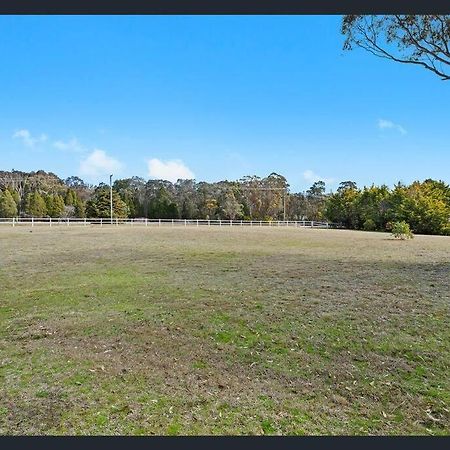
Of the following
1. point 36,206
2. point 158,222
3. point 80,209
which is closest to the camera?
point 158,222

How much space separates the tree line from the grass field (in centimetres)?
2889

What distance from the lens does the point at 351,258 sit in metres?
10.1

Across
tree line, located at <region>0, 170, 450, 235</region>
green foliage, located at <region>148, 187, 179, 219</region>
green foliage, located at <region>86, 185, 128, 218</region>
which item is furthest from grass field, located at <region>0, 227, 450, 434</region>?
green foliage, located at <region>148, 187, 179, 219</region>

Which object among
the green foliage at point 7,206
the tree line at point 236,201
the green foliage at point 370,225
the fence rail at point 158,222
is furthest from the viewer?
the green foliage at point 7,206

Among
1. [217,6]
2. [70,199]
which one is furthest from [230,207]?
[217,6]

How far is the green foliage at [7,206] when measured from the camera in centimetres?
3712

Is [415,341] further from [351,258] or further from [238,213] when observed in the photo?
[238,213]

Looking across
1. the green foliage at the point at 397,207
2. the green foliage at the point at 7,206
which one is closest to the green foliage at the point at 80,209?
the green foliage at the point at 7,206

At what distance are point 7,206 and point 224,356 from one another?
41.2 metres

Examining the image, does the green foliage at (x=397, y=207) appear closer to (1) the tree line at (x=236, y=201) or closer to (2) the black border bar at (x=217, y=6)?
(1) the tree line at (x=236, y=201)

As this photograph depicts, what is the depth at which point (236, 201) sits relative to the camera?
45.6 meters

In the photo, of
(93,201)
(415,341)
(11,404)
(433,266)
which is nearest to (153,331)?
(11,404)

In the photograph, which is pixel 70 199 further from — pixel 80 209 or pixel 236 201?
pixel 236 201

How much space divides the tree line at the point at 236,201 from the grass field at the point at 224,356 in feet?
94.8
